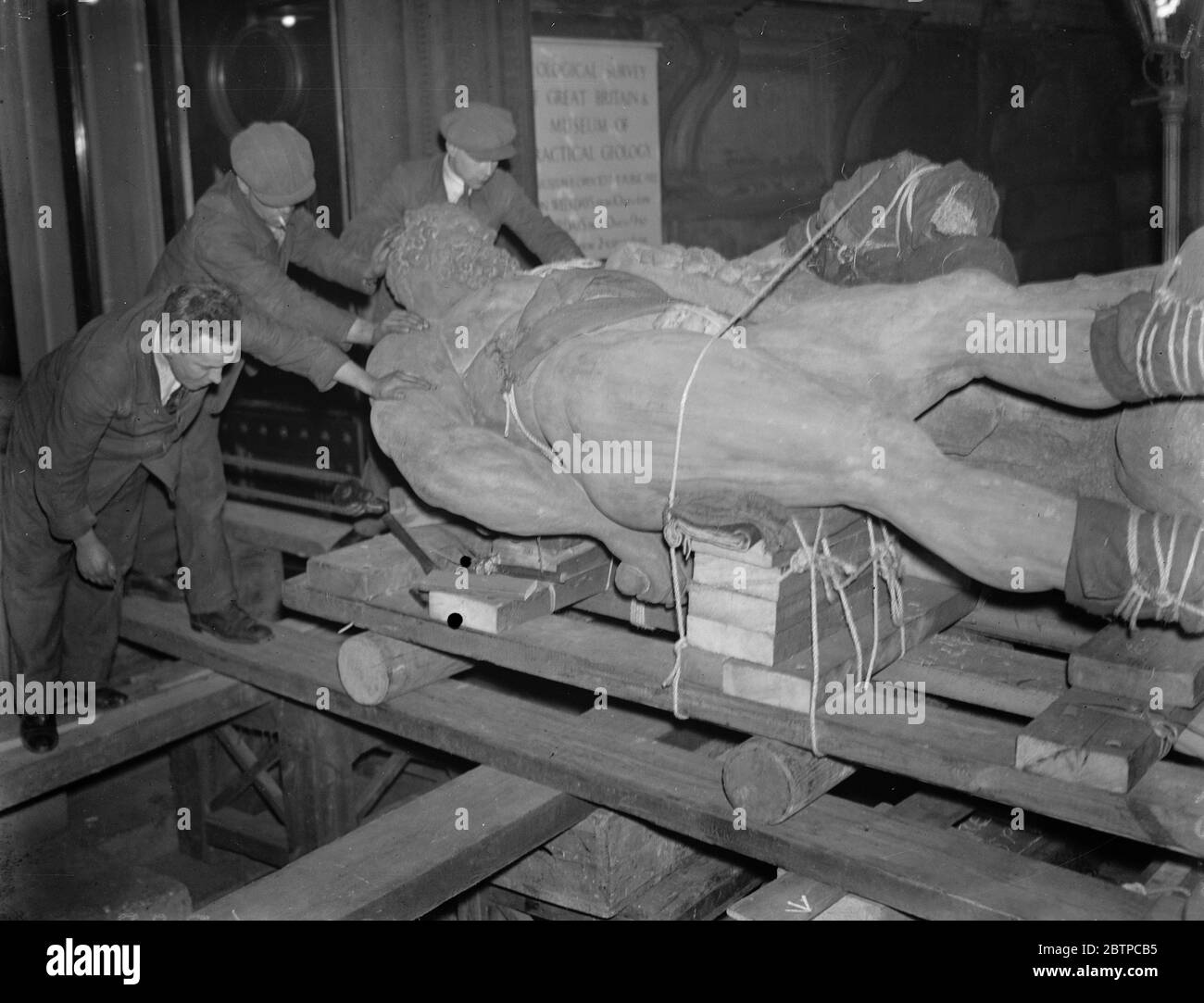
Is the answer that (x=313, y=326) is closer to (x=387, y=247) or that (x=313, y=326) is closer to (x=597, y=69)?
(x=387, y=247)

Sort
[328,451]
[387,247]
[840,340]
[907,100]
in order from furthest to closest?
1. [907,100]
2. [328,451]
3. [387,247]
4. [840,340]

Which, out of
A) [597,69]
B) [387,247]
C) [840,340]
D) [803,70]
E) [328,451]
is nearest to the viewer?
[840,340]

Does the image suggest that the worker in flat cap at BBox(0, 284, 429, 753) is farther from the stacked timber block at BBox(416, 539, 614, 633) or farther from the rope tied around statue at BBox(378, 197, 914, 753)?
the stacked timber block at BBox(416, 539, 614, 633)

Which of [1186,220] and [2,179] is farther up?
[2,179]

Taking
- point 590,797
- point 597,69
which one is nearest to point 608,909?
point 590,797

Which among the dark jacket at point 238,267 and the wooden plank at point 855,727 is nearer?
the wooden plank at point 855,727

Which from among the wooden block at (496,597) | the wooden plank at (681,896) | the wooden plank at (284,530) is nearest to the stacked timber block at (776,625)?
the wooden block at (496,597)

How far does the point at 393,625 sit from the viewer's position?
11.7 ft

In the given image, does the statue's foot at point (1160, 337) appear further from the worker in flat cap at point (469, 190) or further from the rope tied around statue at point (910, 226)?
the worker in flat cap at point (469, 190)

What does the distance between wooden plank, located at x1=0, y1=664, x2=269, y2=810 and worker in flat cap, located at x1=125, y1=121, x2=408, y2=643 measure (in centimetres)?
22

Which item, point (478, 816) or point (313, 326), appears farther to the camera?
point (313, 326)

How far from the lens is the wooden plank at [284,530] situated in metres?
4.97

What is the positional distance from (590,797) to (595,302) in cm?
135

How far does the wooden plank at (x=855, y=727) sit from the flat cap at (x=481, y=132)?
1981 millimetres
